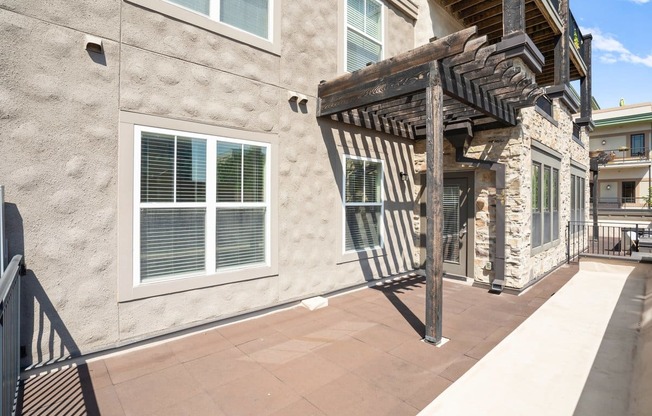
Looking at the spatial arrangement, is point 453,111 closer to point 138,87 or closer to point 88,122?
point 138,87

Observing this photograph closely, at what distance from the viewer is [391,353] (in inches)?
147

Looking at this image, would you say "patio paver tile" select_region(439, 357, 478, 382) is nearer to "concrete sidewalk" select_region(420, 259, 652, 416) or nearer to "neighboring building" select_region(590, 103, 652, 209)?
"concrete sidewalk" select_region(420, 259, 652, 416)

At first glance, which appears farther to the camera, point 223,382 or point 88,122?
point 88,122

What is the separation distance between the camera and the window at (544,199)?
274 inches

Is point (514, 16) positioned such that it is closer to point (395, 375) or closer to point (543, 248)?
point (543, 248)

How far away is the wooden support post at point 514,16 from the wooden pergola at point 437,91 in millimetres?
19

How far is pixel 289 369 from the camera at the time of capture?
334cm

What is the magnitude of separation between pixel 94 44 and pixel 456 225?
22.6 feet

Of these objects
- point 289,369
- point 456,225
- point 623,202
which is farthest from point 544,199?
point 623,202

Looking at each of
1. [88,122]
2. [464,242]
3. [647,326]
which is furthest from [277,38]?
[647,326]

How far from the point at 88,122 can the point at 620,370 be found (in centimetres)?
622

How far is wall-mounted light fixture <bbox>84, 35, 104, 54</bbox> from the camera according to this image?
10.8 feet

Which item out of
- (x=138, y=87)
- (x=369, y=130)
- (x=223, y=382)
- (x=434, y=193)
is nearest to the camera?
(x=223, y=382)

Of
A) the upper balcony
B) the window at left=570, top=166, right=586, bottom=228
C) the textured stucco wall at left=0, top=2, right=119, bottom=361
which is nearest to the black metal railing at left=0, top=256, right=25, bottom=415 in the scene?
the textured stucco wall at left=0, top=2, right=119, bottom=361
